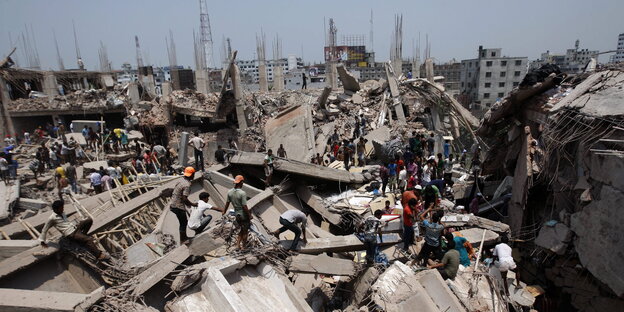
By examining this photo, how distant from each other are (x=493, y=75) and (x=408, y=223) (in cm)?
4470

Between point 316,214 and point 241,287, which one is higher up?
point 241,287

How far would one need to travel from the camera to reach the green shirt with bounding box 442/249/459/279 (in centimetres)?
525

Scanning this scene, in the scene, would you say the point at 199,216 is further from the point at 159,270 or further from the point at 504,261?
the point at 504,261

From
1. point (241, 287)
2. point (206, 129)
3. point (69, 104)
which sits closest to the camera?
point (241, 287)

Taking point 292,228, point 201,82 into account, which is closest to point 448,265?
point 292,228

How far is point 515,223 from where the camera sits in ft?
22.9

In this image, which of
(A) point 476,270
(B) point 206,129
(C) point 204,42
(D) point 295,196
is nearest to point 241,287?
(A) point 476,270

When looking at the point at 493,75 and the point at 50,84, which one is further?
the point at 493,75

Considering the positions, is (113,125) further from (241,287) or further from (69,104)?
(241,287)

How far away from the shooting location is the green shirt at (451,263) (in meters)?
5.25

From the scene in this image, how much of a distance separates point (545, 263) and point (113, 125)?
23804mm

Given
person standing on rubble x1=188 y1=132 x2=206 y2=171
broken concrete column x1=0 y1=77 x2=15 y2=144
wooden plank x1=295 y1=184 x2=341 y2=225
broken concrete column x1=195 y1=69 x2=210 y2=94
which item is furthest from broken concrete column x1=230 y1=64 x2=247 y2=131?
broken concrete column x1=0 y1=77 x2=15 y2=144

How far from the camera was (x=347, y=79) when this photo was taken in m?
18.2

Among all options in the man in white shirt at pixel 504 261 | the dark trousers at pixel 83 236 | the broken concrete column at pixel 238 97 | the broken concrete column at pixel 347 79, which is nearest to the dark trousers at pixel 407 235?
the man in white shirt at pixel 504 261
